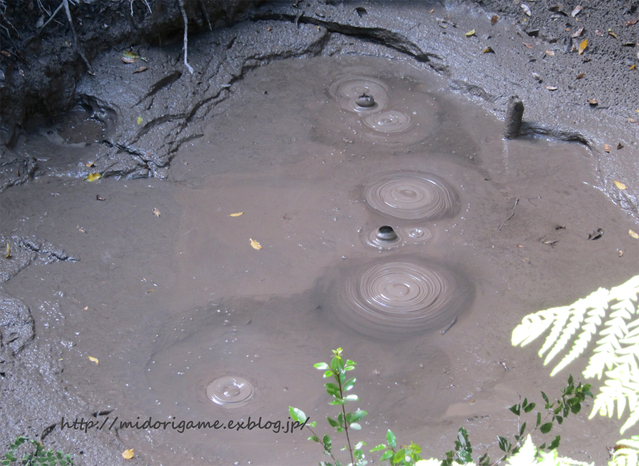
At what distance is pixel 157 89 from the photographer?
493 centimetres

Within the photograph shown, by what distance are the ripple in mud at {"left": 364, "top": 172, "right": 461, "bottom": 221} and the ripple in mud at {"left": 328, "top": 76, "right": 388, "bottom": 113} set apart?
991 millimetres

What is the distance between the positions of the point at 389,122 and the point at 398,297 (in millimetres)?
2079

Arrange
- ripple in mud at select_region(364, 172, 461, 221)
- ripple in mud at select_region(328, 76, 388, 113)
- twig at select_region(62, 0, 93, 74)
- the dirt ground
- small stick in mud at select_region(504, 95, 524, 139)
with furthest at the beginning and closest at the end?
ripple in mud at select_region(328, 76, 388, 113), small stick in mud at select_region(504, 95, 524, 139), twig at select_region(62, 0, 93, 74), ripple in mud at select_region(364, 172, 461, 221), the dirt ground

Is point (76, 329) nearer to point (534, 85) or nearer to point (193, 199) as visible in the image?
point (193, 199)

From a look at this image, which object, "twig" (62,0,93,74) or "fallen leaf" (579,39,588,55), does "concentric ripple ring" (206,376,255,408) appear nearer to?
"twig" (62,0,93,74)

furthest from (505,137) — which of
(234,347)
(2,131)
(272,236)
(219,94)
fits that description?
(2,131)

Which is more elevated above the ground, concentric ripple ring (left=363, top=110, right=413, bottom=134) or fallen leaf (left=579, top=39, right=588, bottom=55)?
fallen leaf (left=579, top=39, right=588, bottom=55)

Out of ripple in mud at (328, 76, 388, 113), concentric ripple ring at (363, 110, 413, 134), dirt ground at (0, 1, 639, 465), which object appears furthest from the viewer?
ripple in mud at (328, 76, 388, 113)

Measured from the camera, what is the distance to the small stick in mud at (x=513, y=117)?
4.61 m

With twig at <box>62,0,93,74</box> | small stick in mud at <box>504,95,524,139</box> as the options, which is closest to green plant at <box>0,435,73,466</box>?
twig at <box>62,0,93,74</box>

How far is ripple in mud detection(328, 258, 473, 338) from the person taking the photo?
3.40m

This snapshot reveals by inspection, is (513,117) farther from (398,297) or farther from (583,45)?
(398,297)

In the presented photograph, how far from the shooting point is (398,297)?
139 inches

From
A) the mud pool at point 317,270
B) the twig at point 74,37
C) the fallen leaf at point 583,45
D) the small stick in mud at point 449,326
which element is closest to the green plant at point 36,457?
the mud pool at point 317,270
